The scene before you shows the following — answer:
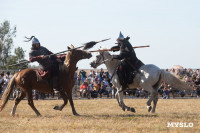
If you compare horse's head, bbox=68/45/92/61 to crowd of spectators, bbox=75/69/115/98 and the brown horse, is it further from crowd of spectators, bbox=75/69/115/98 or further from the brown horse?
crowd of spectators, bbox=75/69/115/98

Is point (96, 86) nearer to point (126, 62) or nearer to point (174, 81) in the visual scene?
point (126, 62)

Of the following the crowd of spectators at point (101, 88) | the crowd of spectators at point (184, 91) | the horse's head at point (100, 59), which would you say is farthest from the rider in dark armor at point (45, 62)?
the crowd of spectators at point (184, 91)

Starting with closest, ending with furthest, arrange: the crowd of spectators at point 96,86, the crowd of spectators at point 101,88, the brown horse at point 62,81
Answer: the brown horse at point 62,81 < the crowd of spectators at point 101,88 < the crowd of spectators at point 96,86

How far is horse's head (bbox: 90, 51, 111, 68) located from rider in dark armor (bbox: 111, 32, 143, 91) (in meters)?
0.41

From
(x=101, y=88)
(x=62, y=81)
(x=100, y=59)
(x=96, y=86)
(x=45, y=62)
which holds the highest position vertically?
(x=100, y=59)

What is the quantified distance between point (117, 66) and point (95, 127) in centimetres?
430

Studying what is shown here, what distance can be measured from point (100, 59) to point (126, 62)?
95 cm

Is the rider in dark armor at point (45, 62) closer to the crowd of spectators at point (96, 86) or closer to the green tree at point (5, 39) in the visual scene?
the crowd of spectators at point (96, 86)

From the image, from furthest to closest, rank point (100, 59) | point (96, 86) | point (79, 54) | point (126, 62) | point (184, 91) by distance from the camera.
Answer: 1. point (184, 91)
2. point (96, 86)
3. point (100, 59)
4. point (126, 62)
5. point (79, 54)

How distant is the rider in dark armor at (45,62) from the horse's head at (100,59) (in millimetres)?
1475

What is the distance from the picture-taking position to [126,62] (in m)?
12.3

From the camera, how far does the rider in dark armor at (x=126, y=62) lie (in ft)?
39.7

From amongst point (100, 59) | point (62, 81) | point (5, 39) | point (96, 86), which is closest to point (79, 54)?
point (62, 81)

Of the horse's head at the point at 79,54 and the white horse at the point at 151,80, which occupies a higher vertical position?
the horse's head at the point at 79,54
